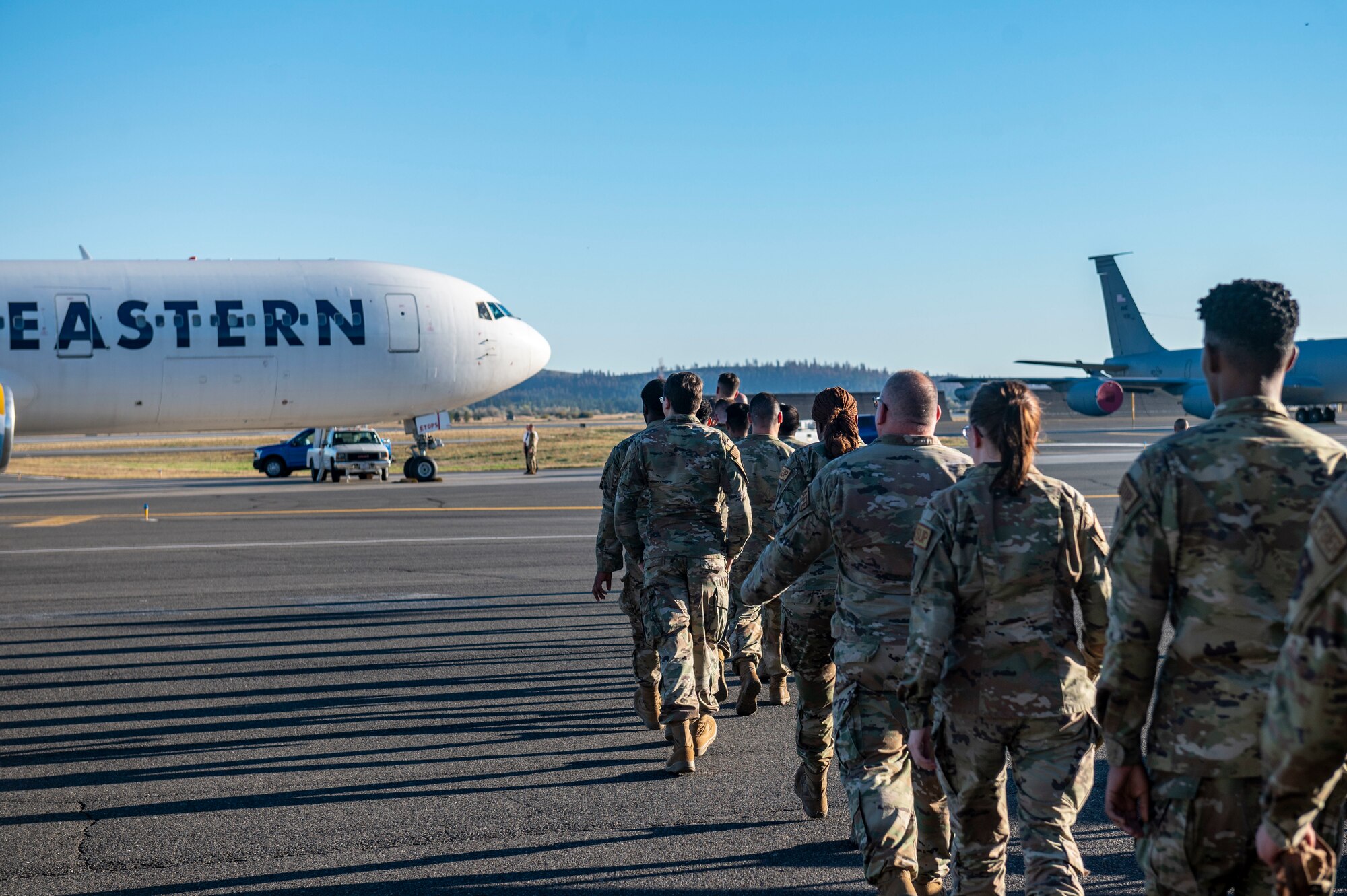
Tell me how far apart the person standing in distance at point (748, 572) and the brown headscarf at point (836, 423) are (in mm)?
1325

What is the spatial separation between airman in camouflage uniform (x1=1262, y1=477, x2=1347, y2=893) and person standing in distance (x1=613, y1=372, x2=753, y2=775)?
4452mm

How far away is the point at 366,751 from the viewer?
714 centimetres

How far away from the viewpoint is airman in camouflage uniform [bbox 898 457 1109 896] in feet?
12.5

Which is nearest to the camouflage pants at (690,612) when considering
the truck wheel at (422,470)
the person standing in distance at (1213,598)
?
the person standing in distance at (1213,598)

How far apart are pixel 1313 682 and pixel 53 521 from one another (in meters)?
22.7

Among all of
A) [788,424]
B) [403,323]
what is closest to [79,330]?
[403,323]

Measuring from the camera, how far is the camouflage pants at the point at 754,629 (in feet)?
26.6

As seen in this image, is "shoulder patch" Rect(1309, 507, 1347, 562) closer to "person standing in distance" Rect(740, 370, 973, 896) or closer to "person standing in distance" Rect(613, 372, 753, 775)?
"person standing in distance" Rect(740, 370, 973, 896)

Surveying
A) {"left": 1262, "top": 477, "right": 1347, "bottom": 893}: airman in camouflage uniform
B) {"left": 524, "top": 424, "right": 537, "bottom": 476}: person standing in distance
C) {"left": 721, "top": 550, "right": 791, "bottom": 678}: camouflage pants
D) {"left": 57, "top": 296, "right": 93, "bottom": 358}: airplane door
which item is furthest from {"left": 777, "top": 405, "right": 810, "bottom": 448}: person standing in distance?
{"left": 524, "top": 424, "right": 537, "bottom": 476}: person standing in distance

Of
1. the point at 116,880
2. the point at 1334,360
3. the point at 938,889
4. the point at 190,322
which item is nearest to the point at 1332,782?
the point at 938,889

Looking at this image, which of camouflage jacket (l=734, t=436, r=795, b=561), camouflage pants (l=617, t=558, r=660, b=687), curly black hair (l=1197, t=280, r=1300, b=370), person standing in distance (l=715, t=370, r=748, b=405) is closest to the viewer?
curly black hair (l=1197, t=280, r=1300, b=370)

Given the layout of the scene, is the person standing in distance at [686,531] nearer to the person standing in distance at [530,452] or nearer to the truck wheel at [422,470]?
the truck wheel at [422,470]

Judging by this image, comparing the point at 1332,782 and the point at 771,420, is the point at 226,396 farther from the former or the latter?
the point at 1332,782

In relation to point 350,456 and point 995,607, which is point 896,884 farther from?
point 350,456
